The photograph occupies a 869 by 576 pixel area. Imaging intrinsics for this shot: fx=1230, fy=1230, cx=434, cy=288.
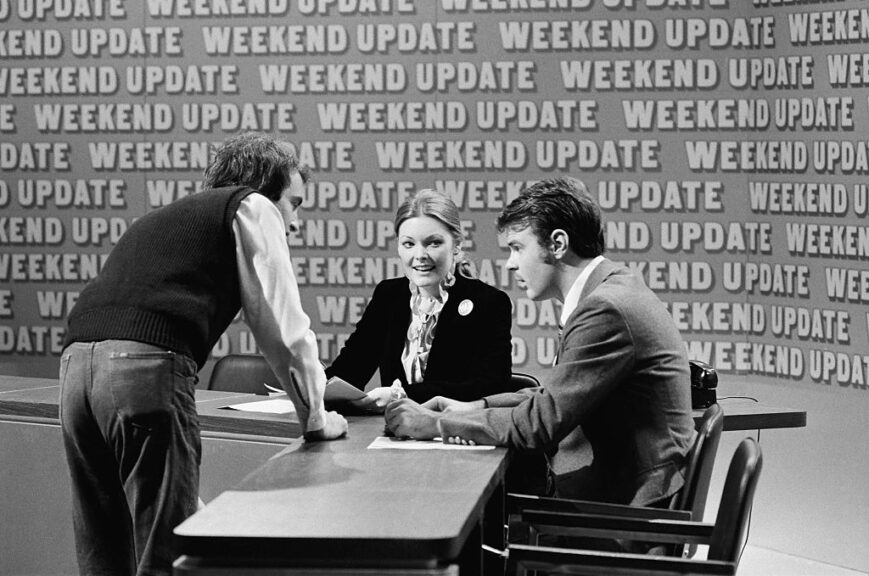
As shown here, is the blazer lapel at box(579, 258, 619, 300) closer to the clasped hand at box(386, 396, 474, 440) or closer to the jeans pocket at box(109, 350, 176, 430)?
the clasped hand at box(386, 396, 474, 440)

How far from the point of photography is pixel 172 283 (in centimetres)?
259

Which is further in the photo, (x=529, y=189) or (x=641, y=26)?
(x=641, y=26)

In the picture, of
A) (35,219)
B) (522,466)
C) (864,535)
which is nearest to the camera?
(522,466)

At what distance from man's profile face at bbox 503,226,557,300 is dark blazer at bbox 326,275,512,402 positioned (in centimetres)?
A: 71

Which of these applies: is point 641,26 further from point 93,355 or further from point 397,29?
point 93,355

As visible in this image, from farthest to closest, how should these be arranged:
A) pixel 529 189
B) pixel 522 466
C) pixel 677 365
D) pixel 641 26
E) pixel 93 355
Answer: pixel 641 26 → pixel 522 466 → pixel 529 189 → pixel 677 365 → pixel 93 355

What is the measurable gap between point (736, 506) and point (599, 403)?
57 centimetres

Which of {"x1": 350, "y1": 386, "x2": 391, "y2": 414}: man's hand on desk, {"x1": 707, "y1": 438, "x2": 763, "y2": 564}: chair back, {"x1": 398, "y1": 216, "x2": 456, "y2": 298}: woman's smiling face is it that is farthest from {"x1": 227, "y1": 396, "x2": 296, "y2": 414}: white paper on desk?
{"x1": 707, "y1": 438, "x2": 763, "y2": 564}: chair back

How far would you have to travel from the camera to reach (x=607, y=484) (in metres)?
2.94

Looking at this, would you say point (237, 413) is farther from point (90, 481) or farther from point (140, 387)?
point (140, 387)

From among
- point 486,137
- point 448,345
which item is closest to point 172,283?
point 448,345

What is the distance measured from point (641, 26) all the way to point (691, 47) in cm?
24

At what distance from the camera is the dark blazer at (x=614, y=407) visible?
9.29 ft

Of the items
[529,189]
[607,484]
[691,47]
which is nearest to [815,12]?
[691,47]
